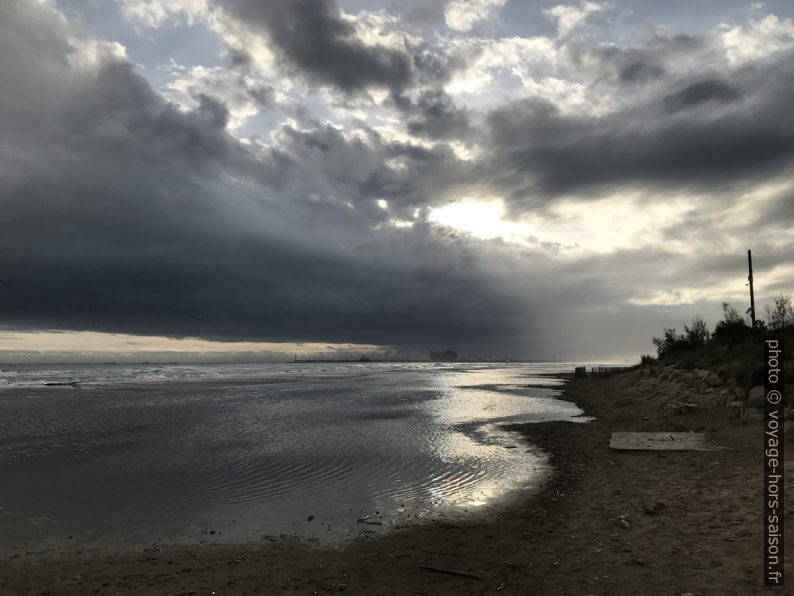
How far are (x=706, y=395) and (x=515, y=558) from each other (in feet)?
65.1

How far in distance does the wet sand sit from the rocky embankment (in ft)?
30.1

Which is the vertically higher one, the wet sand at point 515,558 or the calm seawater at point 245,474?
the wet sand at point 515,558

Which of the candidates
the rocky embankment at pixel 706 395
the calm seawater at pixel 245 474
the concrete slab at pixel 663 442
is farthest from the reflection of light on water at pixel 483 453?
the rocky embankment at pixel 706 395

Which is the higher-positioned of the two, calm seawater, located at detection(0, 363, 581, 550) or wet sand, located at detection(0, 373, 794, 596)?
wet sand, located at detection(0, 373, 794, 596)

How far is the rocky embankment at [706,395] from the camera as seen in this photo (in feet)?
60.0

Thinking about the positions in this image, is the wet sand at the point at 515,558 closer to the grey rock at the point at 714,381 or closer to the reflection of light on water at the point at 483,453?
the reflection of light on water at the point at 483,453

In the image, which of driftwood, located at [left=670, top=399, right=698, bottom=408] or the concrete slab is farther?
driftwood, located at [left=670, top=399, right=698, bottom=408]

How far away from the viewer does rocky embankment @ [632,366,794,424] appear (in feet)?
60.0

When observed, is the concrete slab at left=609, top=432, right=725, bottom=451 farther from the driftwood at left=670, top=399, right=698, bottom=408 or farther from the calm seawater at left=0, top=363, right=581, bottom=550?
the driftwood at left=670, top=399, right=698, bottom=408

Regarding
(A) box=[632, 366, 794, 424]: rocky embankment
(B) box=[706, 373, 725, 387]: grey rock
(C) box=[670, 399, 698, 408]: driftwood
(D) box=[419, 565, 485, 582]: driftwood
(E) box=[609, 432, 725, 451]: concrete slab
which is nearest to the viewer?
(D) box=[419, 565, 485, 582]: driftwood

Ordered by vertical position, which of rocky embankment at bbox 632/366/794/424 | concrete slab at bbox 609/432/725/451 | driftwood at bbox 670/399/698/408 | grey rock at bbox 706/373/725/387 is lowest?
concrete slab at bbox 609/432/725/451

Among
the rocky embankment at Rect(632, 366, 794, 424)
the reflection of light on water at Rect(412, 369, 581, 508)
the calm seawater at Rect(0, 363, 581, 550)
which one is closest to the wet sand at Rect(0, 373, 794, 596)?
the calm seawater at Rect(0, 363, 581, 550)

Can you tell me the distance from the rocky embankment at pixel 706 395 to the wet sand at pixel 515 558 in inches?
362

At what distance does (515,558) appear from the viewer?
755 centimetres
